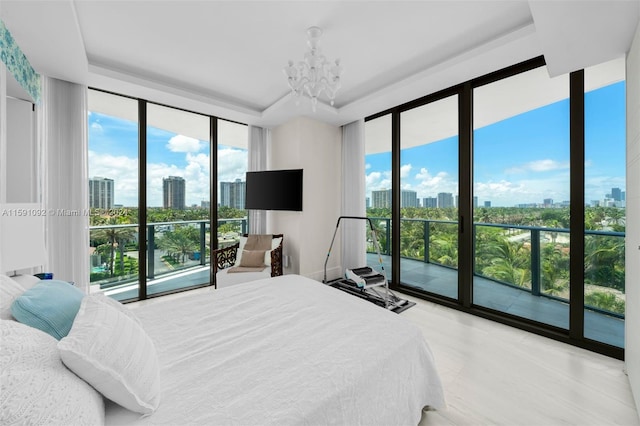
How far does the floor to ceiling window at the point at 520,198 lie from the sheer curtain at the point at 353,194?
0.43 meters

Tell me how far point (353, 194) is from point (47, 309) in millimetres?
3757

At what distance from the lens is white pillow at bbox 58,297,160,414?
2.69 ft

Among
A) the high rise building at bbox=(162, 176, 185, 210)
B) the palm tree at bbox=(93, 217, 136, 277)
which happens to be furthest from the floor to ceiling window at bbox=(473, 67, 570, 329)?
the palm tree at bbox=(93, 217, 136, 277)

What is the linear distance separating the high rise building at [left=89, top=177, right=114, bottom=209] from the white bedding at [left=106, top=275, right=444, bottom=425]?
7.79 ft

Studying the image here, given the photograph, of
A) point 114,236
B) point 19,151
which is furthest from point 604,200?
point 114,236

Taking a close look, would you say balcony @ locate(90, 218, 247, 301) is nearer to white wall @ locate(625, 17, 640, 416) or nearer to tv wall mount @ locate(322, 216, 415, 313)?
tv wall mount @ locate(322, 216, 415, 313)

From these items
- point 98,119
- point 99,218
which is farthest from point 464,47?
point 99,218

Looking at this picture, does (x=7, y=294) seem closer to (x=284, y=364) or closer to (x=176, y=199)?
(x=284, y=364)

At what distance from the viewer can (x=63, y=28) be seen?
6.57 ft

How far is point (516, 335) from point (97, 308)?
3316 mm

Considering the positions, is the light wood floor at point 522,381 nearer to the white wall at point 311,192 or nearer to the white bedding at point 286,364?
the white bedding at point 286,364

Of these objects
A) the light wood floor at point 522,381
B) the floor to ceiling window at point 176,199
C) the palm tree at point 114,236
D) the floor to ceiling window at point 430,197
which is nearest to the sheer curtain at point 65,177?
the palm tree at point 114,236

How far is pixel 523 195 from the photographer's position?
2852 millimetres

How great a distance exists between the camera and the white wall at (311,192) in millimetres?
4121
